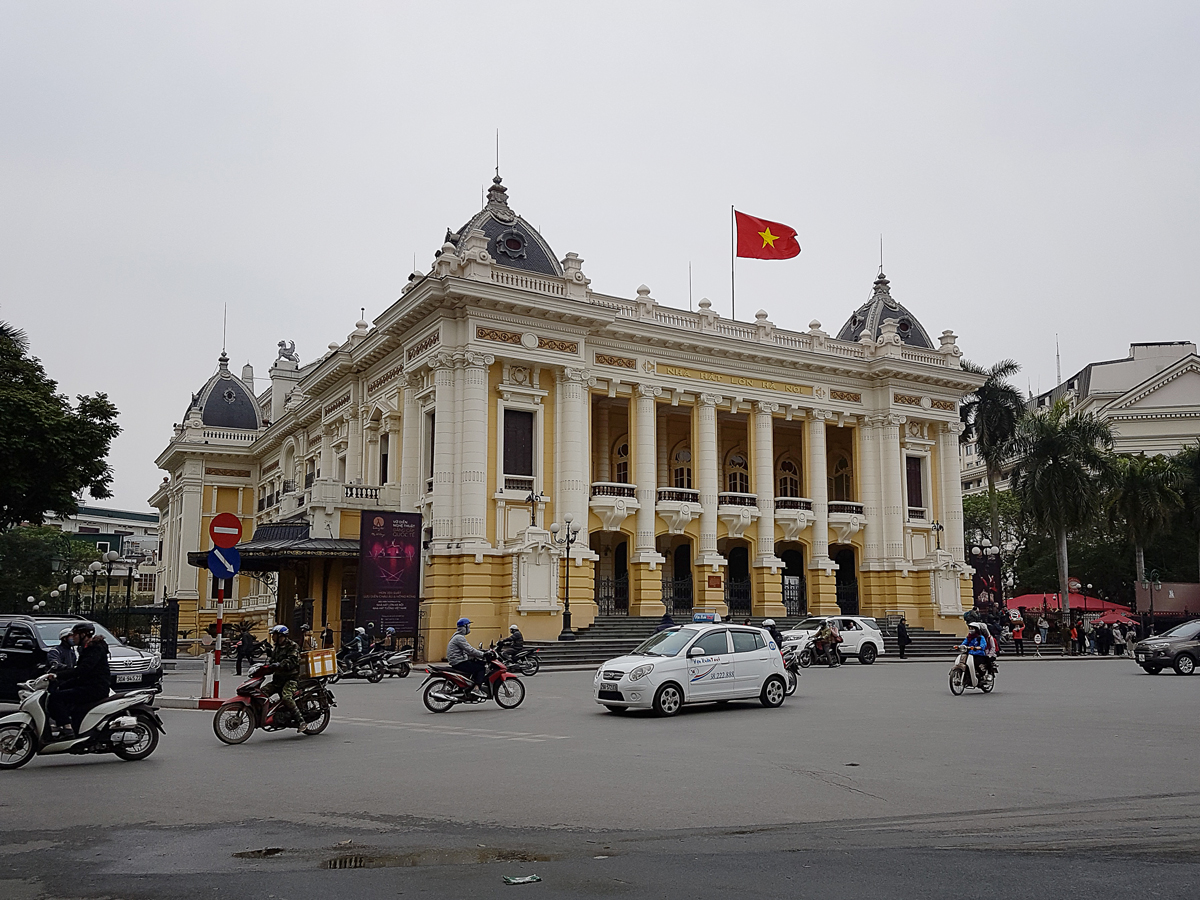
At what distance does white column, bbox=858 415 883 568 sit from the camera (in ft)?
148

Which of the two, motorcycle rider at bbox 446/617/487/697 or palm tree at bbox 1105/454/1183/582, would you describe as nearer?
motorcycle rider at bbox 446/617/487/697

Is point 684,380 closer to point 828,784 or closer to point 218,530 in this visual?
point 218,530

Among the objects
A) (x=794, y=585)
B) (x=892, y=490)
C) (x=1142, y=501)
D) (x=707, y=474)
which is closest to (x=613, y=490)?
(x=707, y=474)

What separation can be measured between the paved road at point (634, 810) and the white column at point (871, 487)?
95.7 ft

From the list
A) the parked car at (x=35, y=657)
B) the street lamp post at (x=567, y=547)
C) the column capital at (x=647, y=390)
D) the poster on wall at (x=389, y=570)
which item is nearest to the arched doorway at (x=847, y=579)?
the column capital at (x=647, y=390)

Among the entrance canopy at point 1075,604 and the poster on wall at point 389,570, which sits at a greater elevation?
the poster on wall at point 389,570

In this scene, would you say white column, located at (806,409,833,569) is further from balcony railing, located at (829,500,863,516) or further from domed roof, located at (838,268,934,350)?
domed roof, located at (838,268,934,350)

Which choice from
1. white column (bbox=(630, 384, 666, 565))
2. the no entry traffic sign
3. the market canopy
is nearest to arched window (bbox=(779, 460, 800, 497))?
white column (bbox=(630, 384, 666, 565))

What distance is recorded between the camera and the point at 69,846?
753cm

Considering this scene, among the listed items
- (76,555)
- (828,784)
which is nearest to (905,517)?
(828,784)

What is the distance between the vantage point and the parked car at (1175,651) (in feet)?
87.9

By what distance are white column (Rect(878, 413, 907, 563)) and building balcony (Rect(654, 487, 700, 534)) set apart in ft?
30.5

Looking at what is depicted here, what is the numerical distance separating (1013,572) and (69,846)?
7116cm

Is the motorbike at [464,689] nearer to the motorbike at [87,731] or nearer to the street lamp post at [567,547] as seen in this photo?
the motorbike at [87,731]
